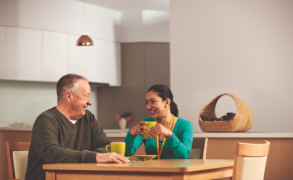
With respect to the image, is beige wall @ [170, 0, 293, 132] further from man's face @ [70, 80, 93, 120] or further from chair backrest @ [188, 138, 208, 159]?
man's face @ [70, 80, 93, 120]

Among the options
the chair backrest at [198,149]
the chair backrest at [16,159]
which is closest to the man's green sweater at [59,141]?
the chair backrest at [16,159]

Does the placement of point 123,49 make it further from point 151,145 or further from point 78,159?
point 78,159

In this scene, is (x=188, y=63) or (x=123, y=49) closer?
(x=188, y=63)

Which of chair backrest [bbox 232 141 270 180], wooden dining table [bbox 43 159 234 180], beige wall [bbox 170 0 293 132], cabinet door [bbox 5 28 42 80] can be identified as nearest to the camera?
wooden dining table [bbox 43 159 234 180]

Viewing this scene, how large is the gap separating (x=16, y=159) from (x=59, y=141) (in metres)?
0.64

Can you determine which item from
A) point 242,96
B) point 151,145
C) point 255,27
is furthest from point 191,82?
point 151,145

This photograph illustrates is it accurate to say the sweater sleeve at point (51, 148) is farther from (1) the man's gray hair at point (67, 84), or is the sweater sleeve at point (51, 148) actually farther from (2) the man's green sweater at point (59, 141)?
(1) the man's gray hair at point (67, 84)

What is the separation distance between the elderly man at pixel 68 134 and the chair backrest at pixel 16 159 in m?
0.53

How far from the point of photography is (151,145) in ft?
9.71

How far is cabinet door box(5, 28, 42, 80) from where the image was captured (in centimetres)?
634

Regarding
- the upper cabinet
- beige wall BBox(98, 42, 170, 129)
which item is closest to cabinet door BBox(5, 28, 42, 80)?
the upper cabinet

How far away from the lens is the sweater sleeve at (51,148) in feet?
7.21

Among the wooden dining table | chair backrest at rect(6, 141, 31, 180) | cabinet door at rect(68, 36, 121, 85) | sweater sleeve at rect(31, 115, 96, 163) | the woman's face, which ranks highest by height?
cabinet door at rect(68, 36, 121, 85)

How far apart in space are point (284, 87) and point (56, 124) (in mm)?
3202
